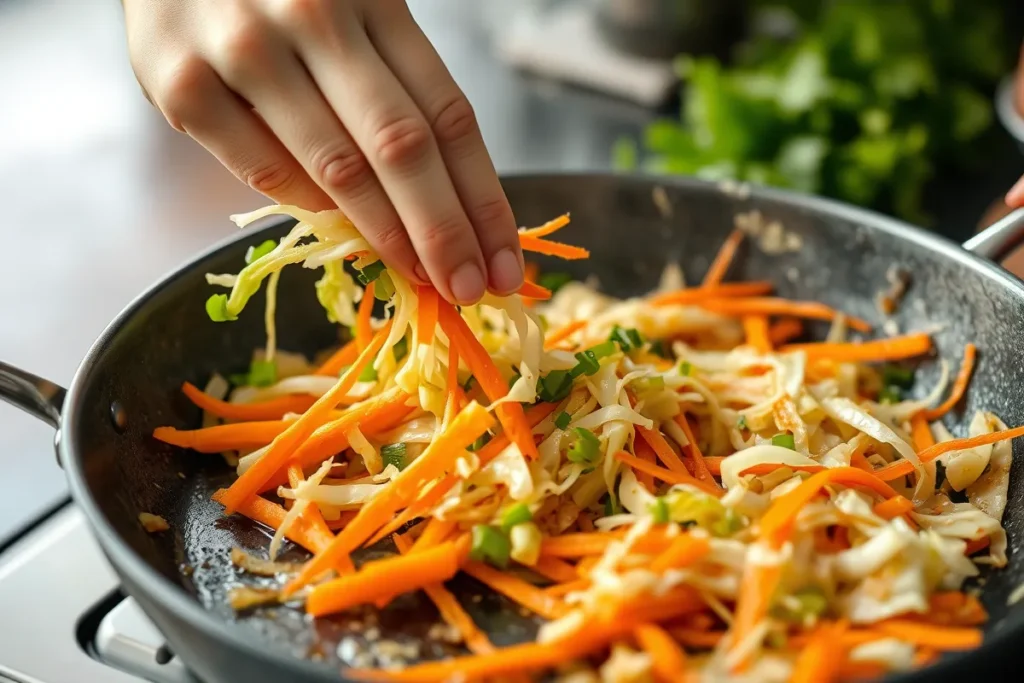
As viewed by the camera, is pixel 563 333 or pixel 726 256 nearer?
pixel 563 333

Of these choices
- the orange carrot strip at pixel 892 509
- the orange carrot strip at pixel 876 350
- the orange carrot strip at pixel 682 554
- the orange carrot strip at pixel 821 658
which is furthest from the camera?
the orange carrot strip at pixel 876 350

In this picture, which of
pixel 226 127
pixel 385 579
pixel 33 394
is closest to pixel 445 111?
pixel 226 127

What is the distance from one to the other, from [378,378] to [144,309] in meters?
0.33

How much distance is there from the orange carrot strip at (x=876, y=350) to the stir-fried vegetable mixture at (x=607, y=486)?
29 millimetres

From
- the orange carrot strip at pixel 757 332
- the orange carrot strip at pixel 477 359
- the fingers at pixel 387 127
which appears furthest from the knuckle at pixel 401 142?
the orange carrot strip at pixel 757 332

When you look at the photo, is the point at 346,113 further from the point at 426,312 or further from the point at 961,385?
the point at 961,385

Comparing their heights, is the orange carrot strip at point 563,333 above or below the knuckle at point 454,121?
below

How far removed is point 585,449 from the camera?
3.79 feet

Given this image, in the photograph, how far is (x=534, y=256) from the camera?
179 cm

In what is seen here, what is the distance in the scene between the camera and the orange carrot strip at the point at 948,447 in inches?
48.4

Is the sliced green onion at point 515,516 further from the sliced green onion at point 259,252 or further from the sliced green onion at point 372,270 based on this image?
the sliced green onion at point 259,252

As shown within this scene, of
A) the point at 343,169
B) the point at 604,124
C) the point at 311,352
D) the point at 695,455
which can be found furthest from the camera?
the point at 604,124

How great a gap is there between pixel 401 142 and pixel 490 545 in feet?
1.42

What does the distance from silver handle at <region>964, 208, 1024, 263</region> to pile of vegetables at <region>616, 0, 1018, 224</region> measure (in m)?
0.68
